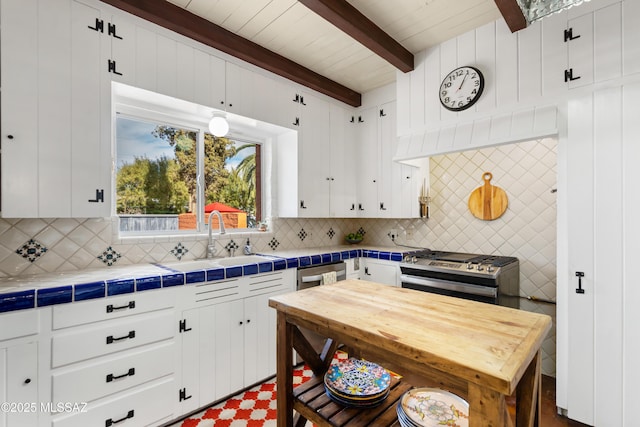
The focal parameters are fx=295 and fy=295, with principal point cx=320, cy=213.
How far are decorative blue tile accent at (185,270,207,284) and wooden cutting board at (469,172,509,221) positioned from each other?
264 cm

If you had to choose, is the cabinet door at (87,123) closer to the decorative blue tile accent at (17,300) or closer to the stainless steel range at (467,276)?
the decorative blue tile accent at (17,300)

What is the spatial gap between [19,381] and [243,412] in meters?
1.25

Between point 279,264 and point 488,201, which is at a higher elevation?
point 488,201

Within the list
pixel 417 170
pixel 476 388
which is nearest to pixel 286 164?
pixel 417 170

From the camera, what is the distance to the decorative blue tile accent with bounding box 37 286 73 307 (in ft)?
4.82

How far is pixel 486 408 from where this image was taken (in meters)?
0.82

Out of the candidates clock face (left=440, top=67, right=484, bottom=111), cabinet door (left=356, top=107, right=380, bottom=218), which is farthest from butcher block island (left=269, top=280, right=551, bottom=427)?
cabinet door (left=356, top=107, right=380, bottom=218)

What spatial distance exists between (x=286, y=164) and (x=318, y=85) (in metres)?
0.91

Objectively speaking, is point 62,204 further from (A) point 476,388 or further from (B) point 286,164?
(A) point 476,388

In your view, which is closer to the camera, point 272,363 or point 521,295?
point 272,363

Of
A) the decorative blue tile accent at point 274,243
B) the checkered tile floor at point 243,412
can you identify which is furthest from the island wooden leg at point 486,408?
the decorative blue tile accent at point 274,243

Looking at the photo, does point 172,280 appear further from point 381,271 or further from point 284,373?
point 381,271

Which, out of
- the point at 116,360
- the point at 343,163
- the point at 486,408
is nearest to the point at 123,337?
the point at 116,360

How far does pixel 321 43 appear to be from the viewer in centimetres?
256
